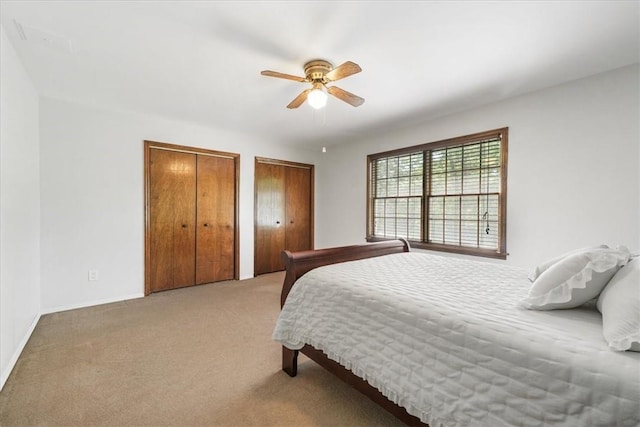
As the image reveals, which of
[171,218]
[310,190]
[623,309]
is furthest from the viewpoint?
[310,190]

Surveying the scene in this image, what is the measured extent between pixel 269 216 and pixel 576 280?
439 centimetres

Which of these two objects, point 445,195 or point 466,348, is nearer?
point 466,348

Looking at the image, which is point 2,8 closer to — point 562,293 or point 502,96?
point 562,293

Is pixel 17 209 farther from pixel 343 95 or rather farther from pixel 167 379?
pixel 343 95

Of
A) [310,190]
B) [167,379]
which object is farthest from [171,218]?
[310,190]

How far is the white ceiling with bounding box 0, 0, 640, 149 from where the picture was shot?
1742 mm

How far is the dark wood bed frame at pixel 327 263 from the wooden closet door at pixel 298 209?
2756 millimetres

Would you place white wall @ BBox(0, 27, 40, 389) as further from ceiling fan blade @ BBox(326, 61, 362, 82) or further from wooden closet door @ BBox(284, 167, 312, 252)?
wooden closet door @ BBox(284, 167, 312, 252)

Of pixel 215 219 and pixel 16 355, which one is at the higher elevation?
pixel 215 219

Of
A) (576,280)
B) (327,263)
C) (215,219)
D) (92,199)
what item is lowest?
(327,263)

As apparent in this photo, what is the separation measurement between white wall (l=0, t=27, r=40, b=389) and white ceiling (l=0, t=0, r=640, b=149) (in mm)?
306

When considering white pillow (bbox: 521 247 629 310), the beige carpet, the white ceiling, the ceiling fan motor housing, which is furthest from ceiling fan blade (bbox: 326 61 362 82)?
the beige carpet

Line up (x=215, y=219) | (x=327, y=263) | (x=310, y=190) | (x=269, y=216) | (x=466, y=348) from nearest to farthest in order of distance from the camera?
1. (x=466, y=348)
2. (x=327, y=263)
3. (x=215, y=219)
4. (x=269, y=216)
5. (x=310, y=190)

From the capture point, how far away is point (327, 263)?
2.25 meters
